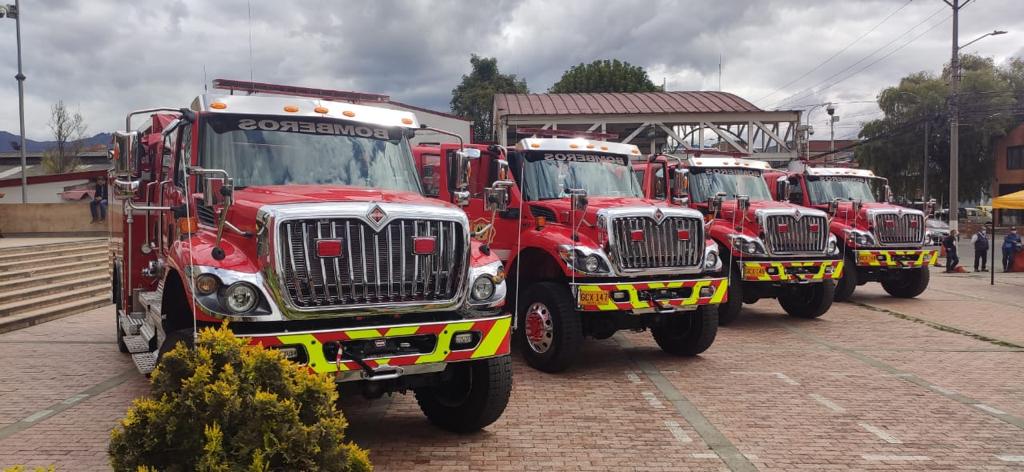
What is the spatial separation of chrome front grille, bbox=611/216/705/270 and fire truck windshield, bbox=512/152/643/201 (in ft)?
3.52

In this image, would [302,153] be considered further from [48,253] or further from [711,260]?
[48,253]

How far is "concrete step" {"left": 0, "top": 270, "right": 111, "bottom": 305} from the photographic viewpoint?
39.7 ft

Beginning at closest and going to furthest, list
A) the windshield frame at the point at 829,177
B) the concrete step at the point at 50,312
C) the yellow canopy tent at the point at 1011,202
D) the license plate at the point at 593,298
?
the license plate at the point at 593,298 < the concrete step at the point at 50,312 < the windshield frame at the point at 829,177 < the yellow canopy tent at the point at 1011,202

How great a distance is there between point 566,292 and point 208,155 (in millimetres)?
3829

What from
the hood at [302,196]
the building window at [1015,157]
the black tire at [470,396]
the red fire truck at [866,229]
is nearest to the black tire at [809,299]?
the red fire truck at [866,229]

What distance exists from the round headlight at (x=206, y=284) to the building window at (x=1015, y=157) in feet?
184

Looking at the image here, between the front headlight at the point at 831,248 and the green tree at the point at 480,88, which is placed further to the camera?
the green tree at the point at 480,88

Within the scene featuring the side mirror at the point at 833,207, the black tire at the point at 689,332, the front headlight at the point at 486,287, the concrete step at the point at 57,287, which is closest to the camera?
the front headlight at the point at 486,287

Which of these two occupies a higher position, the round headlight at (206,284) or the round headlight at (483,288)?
the round headlight at (206,284)

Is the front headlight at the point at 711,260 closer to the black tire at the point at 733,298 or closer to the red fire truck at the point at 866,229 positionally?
the black tire at the point at 733,298

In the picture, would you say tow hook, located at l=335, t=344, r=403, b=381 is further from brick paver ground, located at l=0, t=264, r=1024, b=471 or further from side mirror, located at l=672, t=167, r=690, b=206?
side mirror, located at l=672, t=167, r=690, b=206

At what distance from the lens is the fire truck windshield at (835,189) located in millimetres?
14773


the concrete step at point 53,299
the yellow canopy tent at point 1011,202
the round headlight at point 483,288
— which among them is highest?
the yellow canopy tent at point 1011,202

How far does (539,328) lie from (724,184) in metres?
5.92
